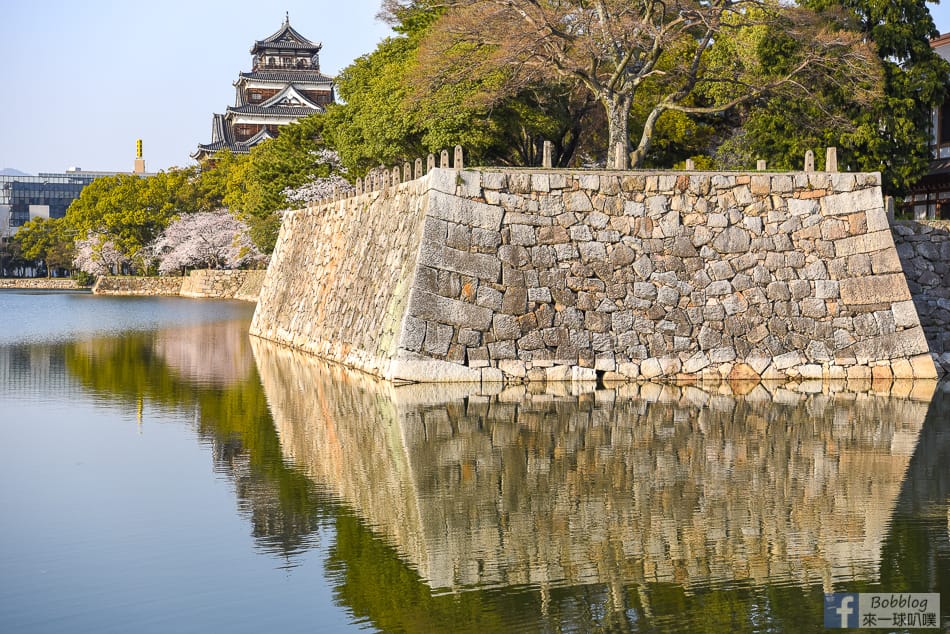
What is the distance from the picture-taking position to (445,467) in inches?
366

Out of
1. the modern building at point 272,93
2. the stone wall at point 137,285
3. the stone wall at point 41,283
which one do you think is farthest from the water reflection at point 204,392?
the stone wall at point 41,283

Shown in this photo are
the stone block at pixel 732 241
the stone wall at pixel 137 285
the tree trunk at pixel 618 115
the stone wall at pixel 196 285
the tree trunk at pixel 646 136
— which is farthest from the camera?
the stone wall at pixel 137 285

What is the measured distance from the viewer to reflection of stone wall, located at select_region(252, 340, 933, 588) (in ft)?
21.5

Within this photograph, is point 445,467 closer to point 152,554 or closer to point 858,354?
point 152,554

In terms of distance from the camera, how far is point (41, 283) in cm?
8181

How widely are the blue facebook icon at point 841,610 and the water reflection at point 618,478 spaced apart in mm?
264

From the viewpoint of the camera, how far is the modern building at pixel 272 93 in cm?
7006

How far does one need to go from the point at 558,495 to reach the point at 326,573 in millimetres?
2357

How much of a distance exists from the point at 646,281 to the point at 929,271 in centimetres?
532

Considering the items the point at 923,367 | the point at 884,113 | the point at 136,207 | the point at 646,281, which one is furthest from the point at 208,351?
the point at 136,207

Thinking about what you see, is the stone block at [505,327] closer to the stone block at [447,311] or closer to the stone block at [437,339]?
the stone block at [447,311]

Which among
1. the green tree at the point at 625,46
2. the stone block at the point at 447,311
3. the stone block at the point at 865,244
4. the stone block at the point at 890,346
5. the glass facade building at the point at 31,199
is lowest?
the stone block at the point at 890,346

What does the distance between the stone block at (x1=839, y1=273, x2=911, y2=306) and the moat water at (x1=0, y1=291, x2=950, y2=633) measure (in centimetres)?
196

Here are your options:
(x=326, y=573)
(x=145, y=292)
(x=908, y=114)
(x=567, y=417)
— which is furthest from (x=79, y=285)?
(x=326, y=573)
